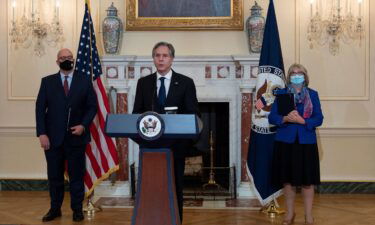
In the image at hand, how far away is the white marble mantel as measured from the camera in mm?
5891

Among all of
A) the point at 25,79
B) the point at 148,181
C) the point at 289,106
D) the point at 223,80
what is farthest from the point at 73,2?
the point at 148,181

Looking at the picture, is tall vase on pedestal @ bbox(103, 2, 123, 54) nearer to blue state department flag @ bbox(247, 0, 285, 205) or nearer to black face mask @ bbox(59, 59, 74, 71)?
black face mask @ bbox(59, 59, 74, 71)

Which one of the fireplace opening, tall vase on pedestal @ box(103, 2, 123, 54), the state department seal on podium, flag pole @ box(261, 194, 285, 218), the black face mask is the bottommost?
flag pole @ box(261, 194, 285, 218)

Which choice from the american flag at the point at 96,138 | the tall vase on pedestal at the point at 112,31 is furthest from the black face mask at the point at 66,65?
the tall vase on pedestal at the point at 112,31

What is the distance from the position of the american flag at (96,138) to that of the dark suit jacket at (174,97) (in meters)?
1.70

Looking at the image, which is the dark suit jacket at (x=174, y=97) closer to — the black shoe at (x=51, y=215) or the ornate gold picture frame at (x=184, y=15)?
the black shoe at (x=51, y=215)

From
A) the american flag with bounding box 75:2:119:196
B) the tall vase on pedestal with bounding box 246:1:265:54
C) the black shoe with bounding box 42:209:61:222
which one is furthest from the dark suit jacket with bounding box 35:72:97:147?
the tall vase on pedestal with bounding box 246:1:265:54

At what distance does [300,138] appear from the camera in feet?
14.1

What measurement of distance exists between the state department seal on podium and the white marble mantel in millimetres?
2955

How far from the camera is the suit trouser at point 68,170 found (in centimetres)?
462

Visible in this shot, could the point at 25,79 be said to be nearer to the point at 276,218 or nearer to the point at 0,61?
the point at 0,61

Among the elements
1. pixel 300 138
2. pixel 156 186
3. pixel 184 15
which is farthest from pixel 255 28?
pixel 156 186

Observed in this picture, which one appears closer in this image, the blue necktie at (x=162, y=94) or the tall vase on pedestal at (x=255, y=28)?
the blue necktie at (x=162, y=94)

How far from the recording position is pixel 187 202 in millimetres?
5551
